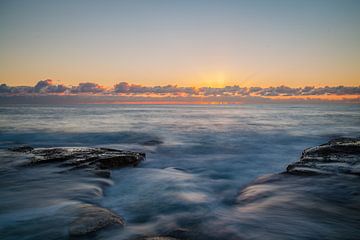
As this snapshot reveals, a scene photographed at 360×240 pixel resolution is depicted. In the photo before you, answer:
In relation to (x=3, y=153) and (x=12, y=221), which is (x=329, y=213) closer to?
(x=12, y=221)

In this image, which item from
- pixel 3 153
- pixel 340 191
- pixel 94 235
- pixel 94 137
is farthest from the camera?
pixel 94 137

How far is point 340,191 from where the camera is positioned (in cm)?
662

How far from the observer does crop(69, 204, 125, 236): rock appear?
4.69 metres

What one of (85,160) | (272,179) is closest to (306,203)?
(272,179)

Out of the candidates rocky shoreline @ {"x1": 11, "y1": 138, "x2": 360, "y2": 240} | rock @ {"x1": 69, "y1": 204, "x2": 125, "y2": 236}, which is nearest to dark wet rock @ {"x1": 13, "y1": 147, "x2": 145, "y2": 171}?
rocky shoreline @ {"x1": 11, "y1": 138, "x2": 360, "y2": 240}

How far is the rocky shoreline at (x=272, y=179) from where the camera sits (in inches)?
205

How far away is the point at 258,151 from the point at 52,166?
1084 cm

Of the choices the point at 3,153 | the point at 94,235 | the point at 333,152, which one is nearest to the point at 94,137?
the point at 3,153

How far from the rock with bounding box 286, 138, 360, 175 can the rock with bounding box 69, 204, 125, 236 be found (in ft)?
17.9

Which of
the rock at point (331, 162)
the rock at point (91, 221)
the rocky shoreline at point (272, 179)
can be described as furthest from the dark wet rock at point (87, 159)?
the rock at point (331, 162)

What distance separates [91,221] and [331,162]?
7355 millimetres

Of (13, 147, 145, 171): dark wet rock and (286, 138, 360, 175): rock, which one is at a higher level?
(286, 138, 360, 175): rock

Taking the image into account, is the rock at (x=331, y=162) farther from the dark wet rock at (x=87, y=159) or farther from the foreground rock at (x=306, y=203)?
the dark wet rock at (x=87, y=159)

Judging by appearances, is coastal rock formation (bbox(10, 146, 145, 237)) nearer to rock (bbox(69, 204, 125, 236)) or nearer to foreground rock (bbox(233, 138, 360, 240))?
rock (bbox(69, 204, 125, 236))
